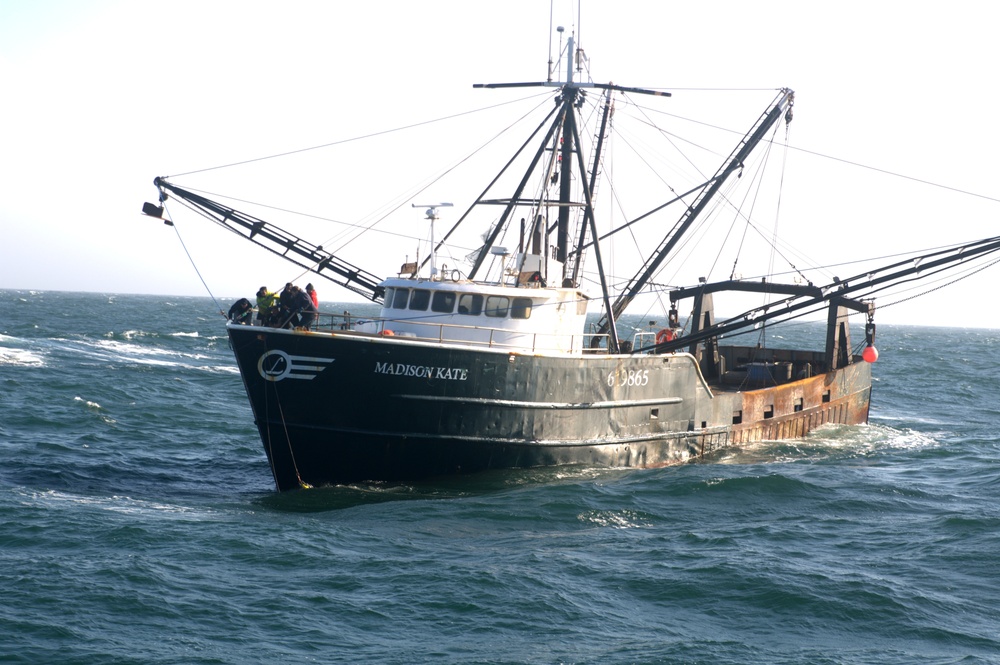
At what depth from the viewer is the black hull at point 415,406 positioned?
17.4 meters

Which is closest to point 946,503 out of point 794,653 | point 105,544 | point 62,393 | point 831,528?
point 831,528

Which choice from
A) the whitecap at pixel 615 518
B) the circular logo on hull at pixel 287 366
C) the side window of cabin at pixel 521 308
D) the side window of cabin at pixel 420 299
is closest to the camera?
the whitecap at pixel 615 518

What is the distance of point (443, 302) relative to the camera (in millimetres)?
19344

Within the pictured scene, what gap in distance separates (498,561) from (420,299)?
725 centimetres

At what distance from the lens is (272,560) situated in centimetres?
1327

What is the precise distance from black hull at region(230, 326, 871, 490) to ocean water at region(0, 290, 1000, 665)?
51cm

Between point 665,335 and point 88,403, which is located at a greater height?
point 665,335

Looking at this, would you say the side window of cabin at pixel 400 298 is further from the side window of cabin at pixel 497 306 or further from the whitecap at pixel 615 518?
the whitecap at pixel 615 518

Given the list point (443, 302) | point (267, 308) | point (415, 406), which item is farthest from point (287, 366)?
point (443, 302)

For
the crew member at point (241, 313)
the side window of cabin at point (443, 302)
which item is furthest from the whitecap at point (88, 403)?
the side window of cabin at point (443, 302)

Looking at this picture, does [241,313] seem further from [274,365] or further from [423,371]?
[423,371]

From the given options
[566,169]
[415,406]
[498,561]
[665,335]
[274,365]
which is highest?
[566,169]

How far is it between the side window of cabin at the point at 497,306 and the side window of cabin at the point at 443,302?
2.37ft

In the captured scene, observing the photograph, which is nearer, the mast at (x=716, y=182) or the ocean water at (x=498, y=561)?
the ocean water at (x=498, y=561)
